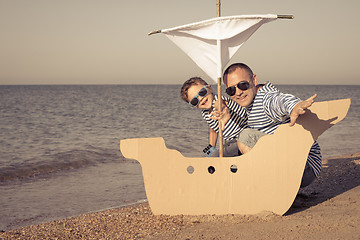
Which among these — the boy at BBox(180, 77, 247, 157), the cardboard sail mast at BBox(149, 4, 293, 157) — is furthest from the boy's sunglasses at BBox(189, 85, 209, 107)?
the cardboard sail mast at BBox(149, 4, 293, 157)

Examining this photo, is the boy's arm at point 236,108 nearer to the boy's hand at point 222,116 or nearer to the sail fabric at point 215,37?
the boy's hand at point 222,116

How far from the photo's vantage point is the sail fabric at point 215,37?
3.48 meters

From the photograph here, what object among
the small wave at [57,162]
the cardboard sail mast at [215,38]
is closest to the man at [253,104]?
the cardboard sail mast at [215,38]

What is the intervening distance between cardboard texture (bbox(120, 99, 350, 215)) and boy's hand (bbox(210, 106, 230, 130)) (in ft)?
1.41

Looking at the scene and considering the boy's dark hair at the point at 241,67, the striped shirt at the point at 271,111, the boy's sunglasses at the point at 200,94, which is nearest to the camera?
the striped shirt at the point at 271,111

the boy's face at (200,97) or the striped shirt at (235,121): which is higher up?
the boy's face at (200,97)

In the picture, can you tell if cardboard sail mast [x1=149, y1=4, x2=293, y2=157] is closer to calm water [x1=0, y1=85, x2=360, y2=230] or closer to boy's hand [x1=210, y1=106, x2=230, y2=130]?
boy's hand [x1=210, y1=106, x2=230, y2=130]

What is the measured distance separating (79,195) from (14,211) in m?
1.10

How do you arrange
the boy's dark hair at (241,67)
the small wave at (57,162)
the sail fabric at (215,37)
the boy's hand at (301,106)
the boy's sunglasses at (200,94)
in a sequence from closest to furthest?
1. the boy's hand at (301,106)
2. the sail fabric at (215,37)
3. the boy's dark hair at (241,67)
4. the boy's sunglasses at (200,94)
5. the small wave at (57,162)

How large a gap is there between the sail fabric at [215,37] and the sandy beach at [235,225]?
1554mm

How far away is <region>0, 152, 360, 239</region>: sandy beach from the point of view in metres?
3.03

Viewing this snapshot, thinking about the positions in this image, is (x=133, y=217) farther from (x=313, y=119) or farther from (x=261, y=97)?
(x=313, y=119)

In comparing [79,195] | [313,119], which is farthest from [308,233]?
[79,195]

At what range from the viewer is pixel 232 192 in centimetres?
352
